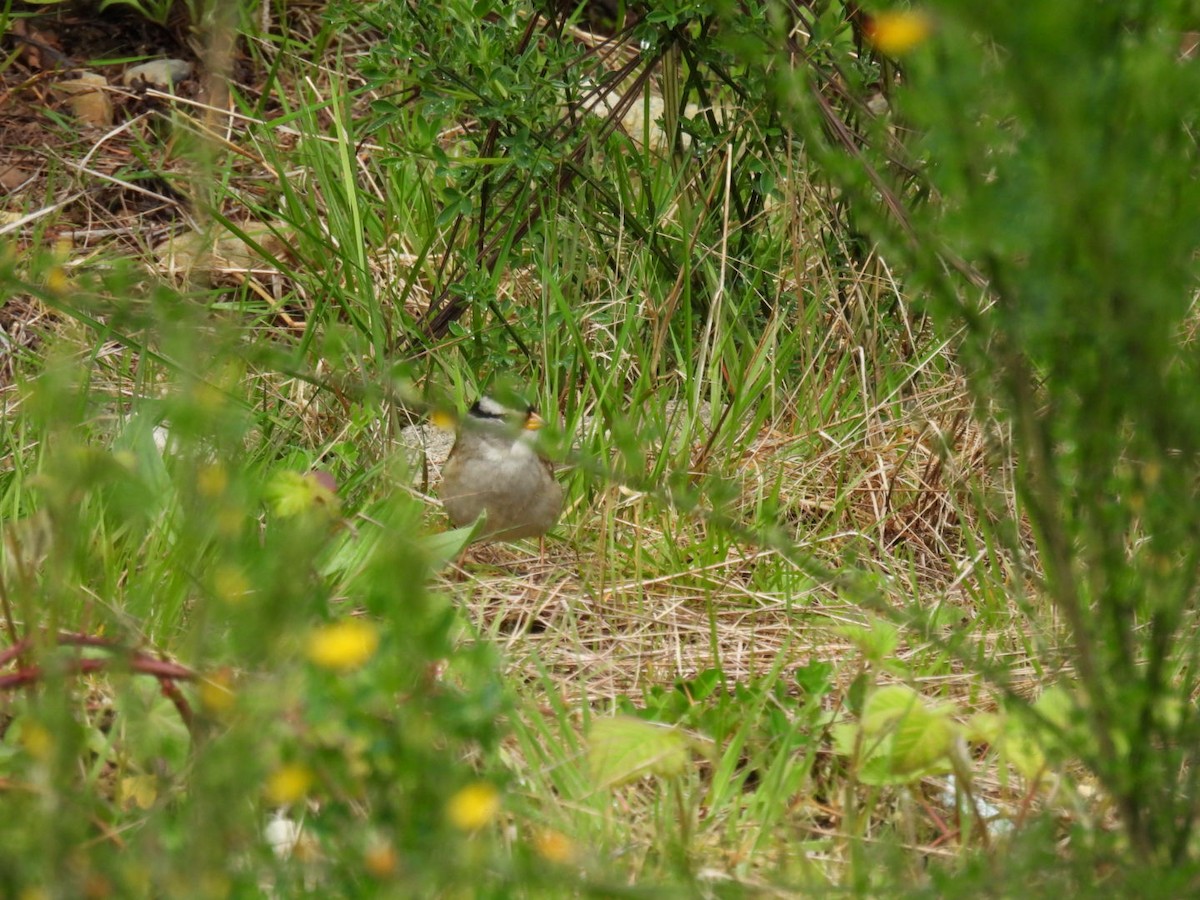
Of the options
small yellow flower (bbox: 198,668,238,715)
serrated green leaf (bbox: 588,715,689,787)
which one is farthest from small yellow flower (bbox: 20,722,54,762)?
serrated green leaf (bbox: 588,715,689,787)

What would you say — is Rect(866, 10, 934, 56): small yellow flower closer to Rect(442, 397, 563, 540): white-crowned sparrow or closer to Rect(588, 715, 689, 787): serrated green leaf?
Rect(588, 715, 689, 787): serrated green leaf

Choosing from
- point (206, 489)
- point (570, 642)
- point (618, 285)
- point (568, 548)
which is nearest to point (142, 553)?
point (570, 642)

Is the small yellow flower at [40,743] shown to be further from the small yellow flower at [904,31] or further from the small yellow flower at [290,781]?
the small yellow flower at [904,31]

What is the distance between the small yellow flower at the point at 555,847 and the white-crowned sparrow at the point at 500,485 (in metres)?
1.69

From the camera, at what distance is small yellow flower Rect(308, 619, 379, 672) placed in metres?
1.59

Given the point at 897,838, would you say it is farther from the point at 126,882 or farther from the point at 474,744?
the point at 126,882

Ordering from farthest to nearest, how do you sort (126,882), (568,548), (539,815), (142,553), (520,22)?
(520,22)
(568,548)
(142,553)
(539,815)
(126,882)

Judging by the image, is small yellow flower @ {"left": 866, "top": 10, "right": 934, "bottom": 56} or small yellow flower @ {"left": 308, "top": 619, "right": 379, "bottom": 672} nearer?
small yellow flower @ {"left": 308, "top": 619, "right": 379, "bottom": 672}

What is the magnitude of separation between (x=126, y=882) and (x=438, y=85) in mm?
3080

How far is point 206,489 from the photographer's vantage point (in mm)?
1810

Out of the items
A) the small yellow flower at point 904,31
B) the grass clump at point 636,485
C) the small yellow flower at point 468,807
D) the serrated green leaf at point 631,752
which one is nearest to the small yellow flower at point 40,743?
the grass clump at point 636,485

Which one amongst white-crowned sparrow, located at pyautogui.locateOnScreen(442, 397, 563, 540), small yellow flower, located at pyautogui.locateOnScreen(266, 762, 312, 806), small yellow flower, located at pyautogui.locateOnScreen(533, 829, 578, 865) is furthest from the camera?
white-crowned sparrow, located at pyautogui.locateOnScreen(442, 397, 563, 540)

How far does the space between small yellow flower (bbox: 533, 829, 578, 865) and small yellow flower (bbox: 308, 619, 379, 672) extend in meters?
0.46

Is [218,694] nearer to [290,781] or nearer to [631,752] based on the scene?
[290,781]
